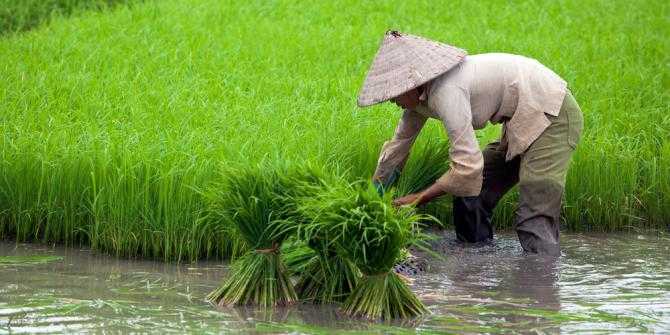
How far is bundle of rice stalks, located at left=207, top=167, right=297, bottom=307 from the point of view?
13.8ft

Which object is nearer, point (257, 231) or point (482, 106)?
point (257, 231)

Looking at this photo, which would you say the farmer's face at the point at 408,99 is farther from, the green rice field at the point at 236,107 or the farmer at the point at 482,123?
the green rice field at the point at 236,107

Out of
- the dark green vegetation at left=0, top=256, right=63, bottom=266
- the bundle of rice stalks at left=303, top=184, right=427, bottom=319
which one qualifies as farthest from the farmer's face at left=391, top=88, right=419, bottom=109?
the dark green vegetation at left=0, top=256, right=63, bottom=266

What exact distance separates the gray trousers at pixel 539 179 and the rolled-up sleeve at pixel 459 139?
21.9 inches

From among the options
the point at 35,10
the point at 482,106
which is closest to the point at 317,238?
the point at 482,106

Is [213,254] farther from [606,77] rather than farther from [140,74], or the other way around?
[606,77]

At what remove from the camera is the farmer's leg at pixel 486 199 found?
5.72 metres

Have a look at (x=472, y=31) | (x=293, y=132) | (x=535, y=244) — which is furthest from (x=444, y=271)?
(x=472, y=31)

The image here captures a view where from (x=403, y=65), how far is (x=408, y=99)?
169 millimetres

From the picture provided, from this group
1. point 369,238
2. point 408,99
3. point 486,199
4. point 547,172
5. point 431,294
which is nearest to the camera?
point 369,238

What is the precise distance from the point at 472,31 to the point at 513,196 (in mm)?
4253

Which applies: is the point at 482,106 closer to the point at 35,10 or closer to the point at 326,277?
the point at 326,277

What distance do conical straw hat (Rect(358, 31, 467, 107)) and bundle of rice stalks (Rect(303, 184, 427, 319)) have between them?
0.79m

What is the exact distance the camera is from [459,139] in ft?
15.8
